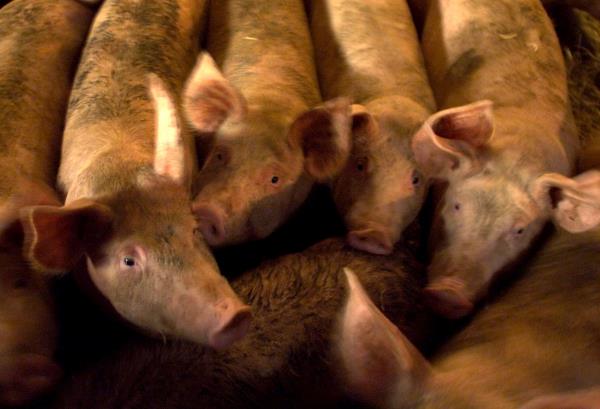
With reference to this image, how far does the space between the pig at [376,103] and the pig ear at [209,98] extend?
1.25 feet

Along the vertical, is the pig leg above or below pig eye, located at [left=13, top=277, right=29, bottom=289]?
above

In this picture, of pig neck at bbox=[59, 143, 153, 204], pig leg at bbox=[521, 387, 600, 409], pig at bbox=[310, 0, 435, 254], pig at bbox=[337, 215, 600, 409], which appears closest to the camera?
pig leg at bbox=[521, 387, 600, 409]

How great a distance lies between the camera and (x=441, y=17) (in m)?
2.84

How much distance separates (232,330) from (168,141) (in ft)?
1.72

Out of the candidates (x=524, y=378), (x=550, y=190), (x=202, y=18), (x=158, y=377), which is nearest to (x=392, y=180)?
(x=550, y=190)

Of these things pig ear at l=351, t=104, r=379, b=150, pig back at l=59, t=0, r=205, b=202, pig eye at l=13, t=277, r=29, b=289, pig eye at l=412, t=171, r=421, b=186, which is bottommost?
pig eye at l=412, t=171, r=421, b=186

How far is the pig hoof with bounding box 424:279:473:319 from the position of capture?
6.14 ft

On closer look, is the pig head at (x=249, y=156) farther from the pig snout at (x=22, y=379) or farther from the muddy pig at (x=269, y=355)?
the pig snout at (x=22, y=379)

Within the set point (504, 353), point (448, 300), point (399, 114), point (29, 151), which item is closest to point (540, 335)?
point (504, 353)

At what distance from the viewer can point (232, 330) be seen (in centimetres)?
157

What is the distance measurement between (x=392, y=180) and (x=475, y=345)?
656 millimetres

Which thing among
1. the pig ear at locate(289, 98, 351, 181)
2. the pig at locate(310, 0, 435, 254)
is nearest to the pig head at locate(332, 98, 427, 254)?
the pig at locate(310, 0, 435, 254)

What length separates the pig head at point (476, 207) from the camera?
189 cm

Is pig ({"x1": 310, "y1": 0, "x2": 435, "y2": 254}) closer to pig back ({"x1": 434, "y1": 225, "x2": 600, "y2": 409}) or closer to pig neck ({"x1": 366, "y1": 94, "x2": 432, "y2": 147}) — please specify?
pig neck ({"x1": 366, "y1": 94, "x2": 432, "y2": 147})
